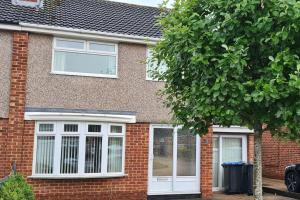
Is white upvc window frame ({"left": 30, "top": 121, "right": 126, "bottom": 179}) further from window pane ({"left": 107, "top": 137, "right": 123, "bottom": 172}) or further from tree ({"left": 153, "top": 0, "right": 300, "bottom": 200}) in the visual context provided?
tree ({"left": 153, "top": 0, "right": 300, "bottom": 200})

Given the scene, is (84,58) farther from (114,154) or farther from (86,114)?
(114,154)

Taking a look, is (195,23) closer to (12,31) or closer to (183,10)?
(183,10)

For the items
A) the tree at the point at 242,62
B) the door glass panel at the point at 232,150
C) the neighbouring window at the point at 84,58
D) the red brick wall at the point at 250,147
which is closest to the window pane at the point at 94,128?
the neighbouring window at the point at 84,58

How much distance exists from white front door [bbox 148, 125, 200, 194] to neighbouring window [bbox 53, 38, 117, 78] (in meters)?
2.46

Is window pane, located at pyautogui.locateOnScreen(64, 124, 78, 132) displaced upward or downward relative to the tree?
downward

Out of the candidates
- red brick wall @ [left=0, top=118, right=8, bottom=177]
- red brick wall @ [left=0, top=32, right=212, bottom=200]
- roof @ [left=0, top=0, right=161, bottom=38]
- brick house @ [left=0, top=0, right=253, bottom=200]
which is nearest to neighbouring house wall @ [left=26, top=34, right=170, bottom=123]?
brick house @ [left=0, top=0, right=253, bottom=200]

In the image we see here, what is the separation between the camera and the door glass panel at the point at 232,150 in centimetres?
1453

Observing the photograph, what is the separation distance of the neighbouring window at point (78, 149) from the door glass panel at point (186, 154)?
204cm

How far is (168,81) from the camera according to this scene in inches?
301

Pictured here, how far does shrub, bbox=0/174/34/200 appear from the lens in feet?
22.1

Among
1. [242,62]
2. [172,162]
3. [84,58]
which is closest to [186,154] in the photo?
[172,162]

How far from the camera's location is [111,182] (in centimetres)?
1167

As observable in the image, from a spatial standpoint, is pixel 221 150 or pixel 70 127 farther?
pixel 221 150

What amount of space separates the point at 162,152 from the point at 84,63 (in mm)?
3787
